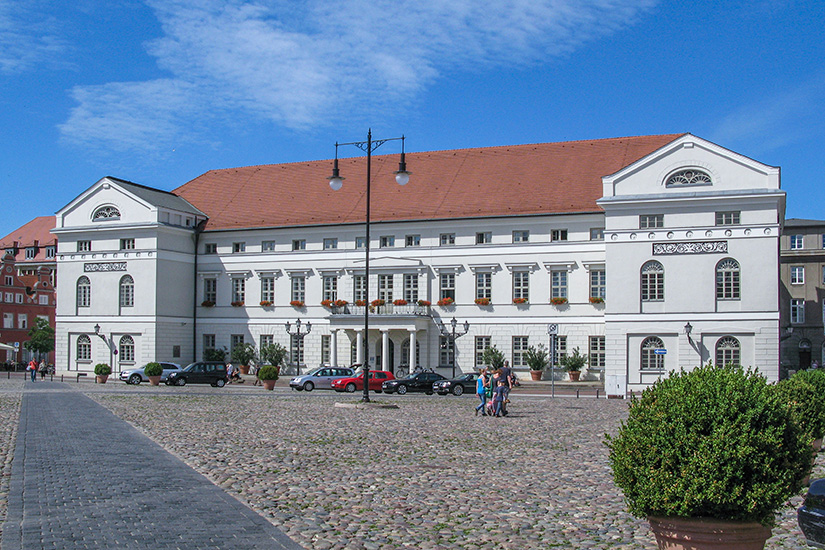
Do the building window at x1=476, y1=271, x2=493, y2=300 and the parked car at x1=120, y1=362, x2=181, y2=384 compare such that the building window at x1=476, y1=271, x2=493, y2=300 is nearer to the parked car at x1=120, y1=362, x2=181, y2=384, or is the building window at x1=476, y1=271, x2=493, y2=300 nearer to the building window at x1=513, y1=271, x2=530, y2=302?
the building window at x1=513, y1=271, x2=530, y2=302

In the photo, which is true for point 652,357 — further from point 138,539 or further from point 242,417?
point 138,539

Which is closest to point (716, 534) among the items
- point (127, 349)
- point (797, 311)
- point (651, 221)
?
point (651, 221)

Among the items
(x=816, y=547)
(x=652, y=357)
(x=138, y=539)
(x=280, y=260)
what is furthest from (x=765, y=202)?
(x=138, y=539)

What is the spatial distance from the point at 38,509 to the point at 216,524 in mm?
2433

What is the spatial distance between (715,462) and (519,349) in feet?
154

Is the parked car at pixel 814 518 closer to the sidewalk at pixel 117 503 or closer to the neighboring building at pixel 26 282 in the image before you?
the sidewalk at pixel 117 503

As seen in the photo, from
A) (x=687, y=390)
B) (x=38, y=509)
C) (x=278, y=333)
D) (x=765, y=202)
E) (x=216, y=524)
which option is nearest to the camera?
(x=687, y=390)

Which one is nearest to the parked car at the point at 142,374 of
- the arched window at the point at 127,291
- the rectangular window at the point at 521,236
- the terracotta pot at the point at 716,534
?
the arched window at the point at 127,291

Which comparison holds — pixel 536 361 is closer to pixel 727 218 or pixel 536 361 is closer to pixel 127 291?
pixel 727 218

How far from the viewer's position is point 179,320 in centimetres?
6072

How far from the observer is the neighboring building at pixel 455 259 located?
4609 cm

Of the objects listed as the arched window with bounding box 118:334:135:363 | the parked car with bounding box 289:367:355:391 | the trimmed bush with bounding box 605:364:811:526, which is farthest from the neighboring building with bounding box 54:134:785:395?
the trimmed bush with bounding box 605:364:811:526

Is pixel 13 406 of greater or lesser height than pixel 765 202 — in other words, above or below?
below

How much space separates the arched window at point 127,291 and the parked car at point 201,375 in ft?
37.8
